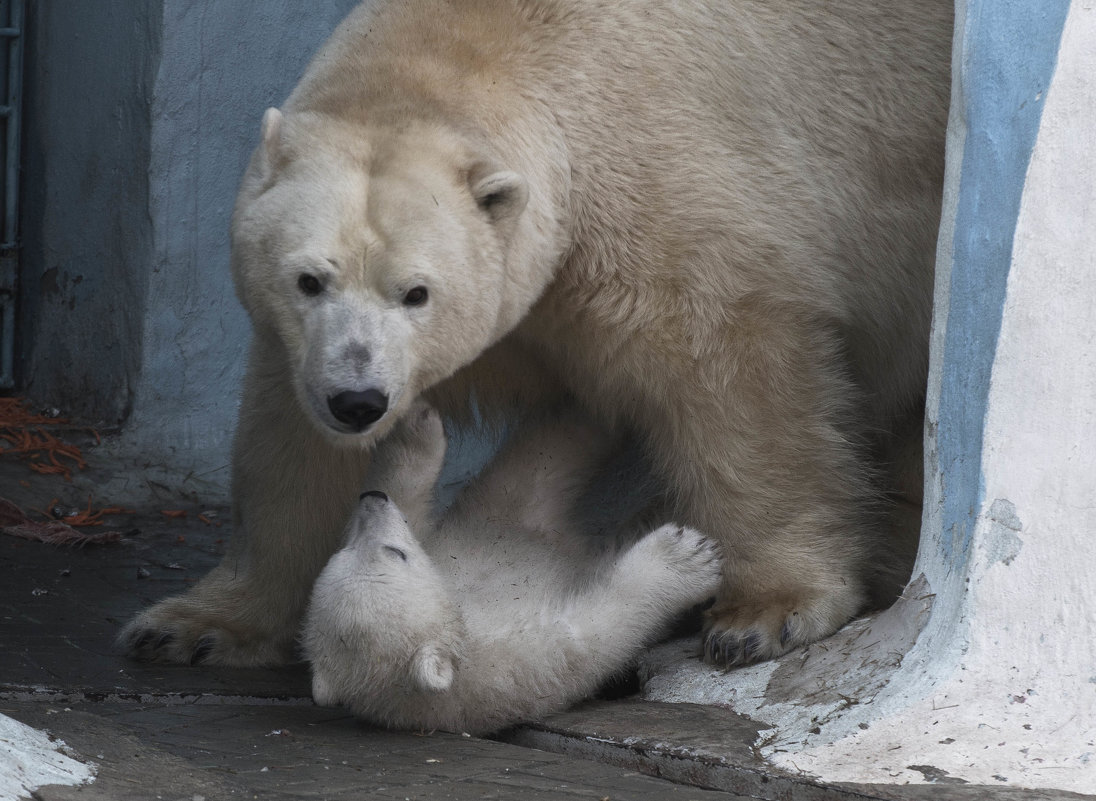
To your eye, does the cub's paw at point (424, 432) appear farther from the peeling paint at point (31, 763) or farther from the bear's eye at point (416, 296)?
the peeling paint at point (31, 763)

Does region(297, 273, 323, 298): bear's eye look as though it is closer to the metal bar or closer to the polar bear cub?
Answer: the polar bear cub

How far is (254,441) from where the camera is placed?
12.4ft

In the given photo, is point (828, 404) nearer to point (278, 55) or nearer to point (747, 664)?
point (747, 664)

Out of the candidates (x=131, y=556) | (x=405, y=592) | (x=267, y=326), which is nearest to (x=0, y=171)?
(x=131, y=556)

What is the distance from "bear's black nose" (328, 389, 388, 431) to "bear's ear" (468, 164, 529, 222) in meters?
0.53

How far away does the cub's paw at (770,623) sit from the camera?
134 inches

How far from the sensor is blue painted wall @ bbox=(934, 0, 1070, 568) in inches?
114

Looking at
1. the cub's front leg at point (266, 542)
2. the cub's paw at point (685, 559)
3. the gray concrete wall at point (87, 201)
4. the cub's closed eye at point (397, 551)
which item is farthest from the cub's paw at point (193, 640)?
the gray concrete wall at point (87, 201)

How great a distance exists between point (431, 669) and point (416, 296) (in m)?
0.76

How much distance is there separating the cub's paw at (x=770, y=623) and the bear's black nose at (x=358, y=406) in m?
1.10

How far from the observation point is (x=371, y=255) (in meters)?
2.85

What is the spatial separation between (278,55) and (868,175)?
104 inches

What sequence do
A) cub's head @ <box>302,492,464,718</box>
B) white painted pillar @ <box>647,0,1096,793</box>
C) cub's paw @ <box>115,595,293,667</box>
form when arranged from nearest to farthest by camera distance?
white painted pillar @ <box>647,0,1096,793</box>
cub's head @ <box>302,492,464,718</box>
cub's paw @ <box>115,595,293,667</box>

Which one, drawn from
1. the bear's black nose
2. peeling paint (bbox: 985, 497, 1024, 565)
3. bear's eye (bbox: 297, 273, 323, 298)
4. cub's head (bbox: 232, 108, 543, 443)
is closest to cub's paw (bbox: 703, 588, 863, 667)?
peeling paint (bbox: 985, 497, 1024, 565)
